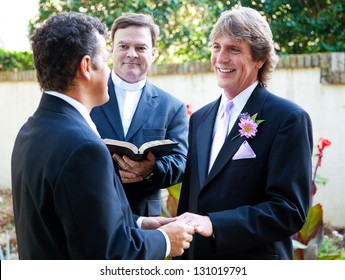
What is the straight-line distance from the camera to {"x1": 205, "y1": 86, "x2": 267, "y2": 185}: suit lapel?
2.52 meters

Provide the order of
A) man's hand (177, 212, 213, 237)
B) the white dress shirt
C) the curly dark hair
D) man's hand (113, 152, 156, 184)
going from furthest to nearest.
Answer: the white dress shirt < man's hand (113, 152, 156, 184) < man's hand (177, 212, 213, 237) < the curly dark hair

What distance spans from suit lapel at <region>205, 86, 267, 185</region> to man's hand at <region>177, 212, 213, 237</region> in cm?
20

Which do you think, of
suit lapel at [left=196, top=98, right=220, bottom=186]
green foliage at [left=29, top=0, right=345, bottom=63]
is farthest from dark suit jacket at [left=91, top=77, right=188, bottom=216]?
green foliage at [left=29, top=0, right=345, bottom=63]

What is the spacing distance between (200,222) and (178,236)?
19 centimetres

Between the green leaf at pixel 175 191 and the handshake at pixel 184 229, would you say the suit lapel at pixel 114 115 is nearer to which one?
the handshake at pixel 184 229

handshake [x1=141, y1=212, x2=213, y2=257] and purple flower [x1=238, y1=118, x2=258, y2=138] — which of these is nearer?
handshake [x1=141, y1=212, x2=213, y2=257]

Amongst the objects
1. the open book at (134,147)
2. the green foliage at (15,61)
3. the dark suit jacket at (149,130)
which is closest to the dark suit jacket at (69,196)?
the open book at (134,147)

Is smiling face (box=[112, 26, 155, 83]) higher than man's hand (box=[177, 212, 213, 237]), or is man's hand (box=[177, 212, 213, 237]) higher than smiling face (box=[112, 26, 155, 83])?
smiling face (box=[112, 26, 155, 83])

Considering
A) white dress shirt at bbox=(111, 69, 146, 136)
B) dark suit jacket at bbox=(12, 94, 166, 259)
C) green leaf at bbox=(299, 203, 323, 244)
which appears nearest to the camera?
dark suit jacket at bbox=(12, 94, 166, 259)

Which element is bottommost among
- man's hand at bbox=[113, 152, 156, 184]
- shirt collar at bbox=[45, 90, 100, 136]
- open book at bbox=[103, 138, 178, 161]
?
man's hand at bbox=[113, 152, 156, 184]

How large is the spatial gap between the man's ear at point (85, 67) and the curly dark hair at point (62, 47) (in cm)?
1

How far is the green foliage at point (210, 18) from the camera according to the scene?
7.15 meters

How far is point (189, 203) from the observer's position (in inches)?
108

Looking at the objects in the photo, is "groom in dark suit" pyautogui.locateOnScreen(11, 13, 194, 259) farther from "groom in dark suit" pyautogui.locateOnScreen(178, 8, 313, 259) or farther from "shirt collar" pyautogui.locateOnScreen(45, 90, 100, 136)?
"groom in dark suit" pyautogui.locateOnScreen(178, 8, 313, 259)
